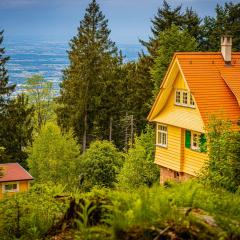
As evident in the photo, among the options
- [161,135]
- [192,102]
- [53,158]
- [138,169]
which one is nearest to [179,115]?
[192,102]

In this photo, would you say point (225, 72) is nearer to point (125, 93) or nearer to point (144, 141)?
point (144, 141)

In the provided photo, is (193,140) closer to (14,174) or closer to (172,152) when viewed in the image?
(172,152)

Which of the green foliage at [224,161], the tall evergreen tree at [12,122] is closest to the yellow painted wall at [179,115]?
the green foliage at [224,161]

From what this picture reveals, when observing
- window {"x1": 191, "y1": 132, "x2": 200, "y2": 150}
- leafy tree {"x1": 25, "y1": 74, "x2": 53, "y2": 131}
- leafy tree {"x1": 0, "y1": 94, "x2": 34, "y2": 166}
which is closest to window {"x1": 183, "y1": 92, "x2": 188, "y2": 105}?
window {"x1": 191, "y1": 132, "x2": 200, "y2": 150}

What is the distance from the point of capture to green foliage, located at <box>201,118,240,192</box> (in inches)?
633

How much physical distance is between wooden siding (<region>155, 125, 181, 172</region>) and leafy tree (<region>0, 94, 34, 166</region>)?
2754 cm

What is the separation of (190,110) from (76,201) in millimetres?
23780

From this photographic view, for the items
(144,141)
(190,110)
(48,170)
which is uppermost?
(190,110)

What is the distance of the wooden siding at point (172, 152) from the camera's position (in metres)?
32.2

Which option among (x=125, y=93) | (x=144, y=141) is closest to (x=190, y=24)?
(x=125, y=93)

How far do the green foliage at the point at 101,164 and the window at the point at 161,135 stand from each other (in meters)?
8.16

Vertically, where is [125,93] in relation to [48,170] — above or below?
above

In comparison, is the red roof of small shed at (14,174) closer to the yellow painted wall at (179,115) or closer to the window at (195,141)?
the yellow painted wall at (179,115)

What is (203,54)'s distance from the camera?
31078mm
